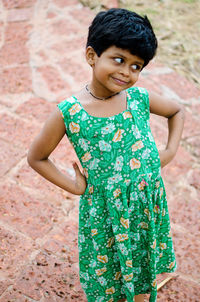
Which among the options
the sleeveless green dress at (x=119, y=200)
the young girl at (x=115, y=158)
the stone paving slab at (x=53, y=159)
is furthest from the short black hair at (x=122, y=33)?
the stone paving slab at (x=53, y=159)

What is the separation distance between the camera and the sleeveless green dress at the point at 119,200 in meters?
1.49

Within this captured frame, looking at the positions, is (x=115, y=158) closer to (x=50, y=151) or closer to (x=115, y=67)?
(x=50, y=151)

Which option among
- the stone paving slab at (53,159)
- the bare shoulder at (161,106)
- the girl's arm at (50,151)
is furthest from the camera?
the stone paving slab at (53,159)

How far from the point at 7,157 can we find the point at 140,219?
4.98 feet

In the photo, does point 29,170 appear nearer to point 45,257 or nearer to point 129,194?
point 45,257

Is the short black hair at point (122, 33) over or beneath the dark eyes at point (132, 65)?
over

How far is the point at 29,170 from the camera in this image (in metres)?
2.82

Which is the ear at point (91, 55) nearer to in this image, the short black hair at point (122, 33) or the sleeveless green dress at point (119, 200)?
the short black hair at point (122, 33)

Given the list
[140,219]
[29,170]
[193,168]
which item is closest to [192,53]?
[193,168]

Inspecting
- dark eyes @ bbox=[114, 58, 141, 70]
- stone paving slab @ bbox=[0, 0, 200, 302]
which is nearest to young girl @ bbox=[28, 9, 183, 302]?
dark eyes @ bbox=[114, 58, 141, 70]

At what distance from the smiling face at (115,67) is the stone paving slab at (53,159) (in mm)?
1208

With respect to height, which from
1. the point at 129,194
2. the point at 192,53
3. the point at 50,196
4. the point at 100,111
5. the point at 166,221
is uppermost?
the point at 100,111

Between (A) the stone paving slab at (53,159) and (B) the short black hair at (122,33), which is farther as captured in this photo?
(A) the stone paving slab at (53,159)

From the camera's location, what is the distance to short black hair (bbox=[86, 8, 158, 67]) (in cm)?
132
